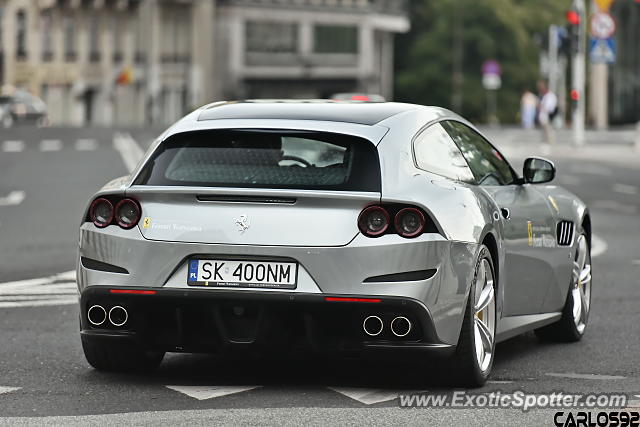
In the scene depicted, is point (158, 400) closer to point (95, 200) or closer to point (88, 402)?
point (88, 402)

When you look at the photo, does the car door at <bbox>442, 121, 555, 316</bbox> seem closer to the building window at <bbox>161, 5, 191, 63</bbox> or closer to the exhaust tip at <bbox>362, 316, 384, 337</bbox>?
the exhaust tip at <bbox>362, 316, 384, 337</bbox>

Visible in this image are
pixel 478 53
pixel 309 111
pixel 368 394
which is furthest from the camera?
pixel 478 53

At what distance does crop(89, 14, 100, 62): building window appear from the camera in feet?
319

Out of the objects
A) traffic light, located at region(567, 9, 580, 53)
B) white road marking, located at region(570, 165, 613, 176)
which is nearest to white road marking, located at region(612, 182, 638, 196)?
white road marking, located at region(570, 165, 613, 176)

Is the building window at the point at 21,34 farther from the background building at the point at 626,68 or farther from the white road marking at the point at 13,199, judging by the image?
the white road marking at the point at 13,199

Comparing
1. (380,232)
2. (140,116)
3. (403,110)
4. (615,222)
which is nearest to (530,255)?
(403,110)

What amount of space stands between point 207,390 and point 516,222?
1.95m

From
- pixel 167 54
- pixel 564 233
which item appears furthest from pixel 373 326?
pixel 167 54

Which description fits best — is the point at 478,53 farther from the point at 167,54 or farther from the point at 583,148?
the point at 583,148

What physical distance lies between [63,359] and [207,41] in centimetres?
9284

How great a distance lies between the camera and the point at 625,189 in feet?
96.9

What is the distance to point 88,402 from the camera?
7.48 metres

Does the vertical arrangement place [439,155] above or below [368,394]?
above

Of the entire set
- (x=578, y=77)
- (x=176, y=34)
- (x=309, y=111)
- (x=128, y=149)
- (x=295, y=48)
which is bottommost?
(x=295, y=48)
